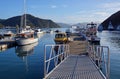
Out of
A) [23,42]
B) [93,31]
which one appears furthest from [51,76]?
[93,31]

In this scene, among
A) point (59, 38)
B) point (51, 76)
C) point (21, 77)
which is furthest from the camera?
point (59, 38)

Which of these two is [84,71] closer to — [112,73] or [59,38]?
[112,73]

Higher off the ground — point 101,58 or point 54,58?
point 101,58

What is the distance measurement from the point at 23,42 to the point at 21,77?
32.0 m

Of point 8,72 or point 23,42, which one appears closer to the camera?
point 8,72

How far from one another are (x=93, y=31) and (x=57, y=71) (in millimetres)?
50080

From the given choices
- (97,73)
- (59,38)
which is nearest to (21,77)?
(97,73)

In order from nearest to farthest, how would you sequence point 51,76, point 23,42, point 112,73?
1. point 51,76
2. point 112,73
3. point 23,42

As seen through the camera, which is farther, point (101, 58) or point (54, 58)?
point (54, 58)

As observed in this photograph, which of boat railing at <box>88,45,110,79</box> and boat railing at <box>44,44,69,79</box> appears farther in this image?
boat railing at <box>44,44,69,79</box>

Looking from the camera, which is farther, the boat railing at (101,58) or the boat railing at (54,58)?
the boat railing at (54,58)

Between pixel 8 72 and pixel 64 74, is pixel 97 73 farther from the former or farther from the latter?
pixel 8 72

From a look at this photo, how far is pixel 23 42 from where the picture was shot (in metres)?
54.2

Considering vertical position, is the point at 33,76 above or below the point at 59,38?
below
